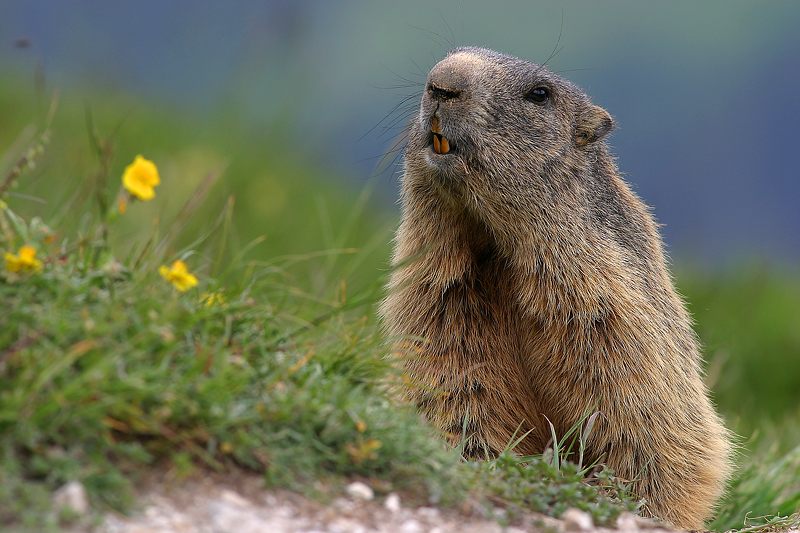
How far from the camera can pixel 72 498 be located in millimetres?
2883

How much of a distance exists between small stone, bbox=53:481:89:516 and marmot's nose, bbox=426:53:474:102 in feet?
8.62

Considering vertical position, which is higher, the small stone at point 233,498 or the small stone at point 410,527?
the small stone at point 410,527

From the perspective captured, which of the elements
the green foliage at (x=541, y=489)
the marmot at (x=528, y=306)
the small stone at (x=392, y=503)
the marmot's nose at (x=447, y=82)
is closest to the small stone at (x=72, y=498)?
the small stone at (x=392, y=503)

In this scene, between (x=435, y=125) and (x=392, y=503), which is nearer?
(x=392, y=503)

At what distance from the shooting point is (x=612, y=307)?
16.9 ft

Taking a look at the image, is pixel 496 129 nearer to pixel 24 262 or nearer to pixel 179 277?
pixel 179 277

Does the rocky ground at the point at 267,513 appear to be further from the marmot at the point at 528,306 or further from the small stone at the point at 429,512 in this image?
the marmot at the point at 528,306

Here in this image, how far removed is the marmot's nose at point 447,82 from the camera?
4887 mm

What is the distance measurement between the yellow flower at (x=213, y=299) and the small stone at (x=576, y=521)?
1.42m

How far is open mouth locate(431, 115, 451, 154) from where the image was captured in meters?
4.90

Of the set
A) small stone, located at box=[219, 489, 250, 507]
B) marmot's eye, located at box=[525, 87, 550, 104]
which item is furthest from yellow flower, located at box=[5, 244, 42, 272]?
marmot's eye, located at box=[525, 87, 550, 104]

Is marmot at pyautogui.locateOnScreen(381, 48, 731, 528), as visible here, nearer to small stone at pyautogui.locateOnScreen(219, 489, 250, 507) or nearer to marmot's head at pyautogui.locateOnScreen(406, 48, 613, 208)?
marmot's head at pyautogui.locateOnScreen(406, 48, 613, 208)

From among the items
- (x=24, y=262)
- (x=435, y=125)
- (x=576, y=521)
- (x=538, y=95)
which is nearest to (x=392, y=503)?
(x=576, y=521)

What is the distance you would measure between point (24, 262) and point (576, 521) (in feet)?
6.60
